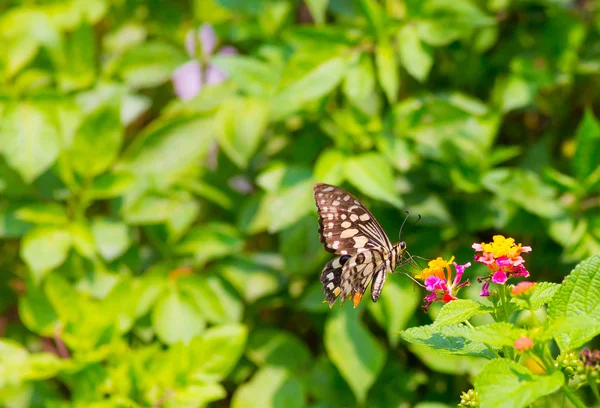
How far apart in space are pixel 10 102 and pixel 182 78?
2.09 ft

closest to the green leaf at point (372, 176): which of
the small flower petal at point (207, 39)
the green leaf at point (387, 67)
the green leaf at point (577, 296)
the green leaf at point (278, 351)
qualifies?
the green leaf at point (387, 67)

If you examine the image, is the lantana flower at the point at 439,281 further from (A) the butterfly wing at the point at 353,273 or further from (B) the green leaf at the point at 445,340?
(A) the butterfly wing at the point at 353,273

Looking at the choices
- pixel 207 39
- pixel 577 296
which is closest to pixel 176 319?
pixel 207 39

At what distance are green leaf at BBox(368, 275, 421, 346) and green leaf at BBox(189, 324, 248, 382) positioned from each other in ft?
1.01

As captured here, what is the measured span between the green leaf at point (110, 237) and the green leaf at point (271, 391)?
0.43m

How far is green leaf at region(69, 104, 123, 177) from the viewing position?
5.99 feet

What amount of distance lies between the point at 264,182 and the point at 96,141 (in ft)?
1.33

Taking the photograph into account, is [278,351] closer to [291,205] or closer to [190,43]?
[291,205]

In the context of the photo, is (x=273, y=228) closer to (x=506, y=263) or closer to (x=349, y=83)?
(x=349, y=83)

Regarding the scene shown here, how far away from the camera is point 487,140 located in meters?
1.80

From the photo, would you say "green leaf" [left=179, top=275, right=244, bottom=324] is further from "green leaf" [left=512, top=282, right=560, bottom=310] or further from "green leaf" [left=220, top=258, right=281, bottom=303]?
"green leaf" [left=512, top=282, right=560, bottom=310]

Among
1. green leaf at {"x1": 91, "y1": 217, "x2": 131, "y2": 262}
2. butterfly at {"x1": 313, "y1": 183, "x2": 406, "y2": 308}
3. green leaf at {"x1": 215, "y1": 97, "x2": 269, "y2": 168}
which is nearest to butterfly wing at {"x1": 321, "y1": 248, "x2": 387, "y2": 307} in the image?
butterfly at {"x1": 313, "y1": 183, "x2": 406, "y2": 308}

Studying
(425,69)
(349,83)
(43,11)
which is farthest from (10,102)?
(425,69)

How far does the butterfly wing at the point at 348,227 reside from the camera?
1181mm
